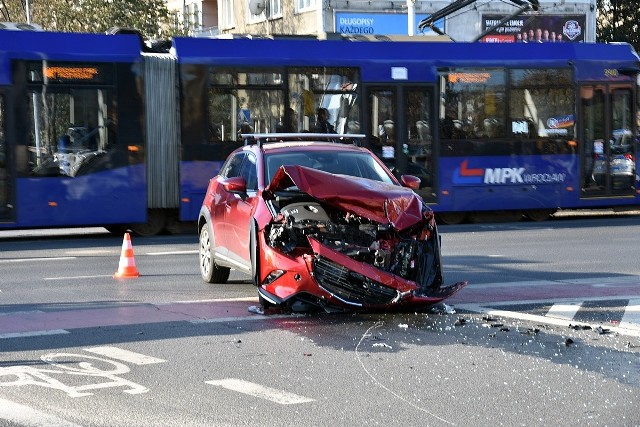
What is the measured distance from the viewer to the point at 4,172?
20.8 meters

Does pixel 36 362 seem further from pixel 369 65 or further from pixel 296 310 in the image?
pixel 369 65

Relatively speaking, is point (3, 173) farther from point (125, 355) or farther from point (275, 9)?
point (275, 9)

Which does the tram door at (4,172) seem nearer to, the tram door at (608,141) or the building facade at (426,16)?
the tram door at (608,141)

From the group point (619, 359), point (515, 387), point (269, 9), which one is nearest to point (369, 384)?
point (515, 387)

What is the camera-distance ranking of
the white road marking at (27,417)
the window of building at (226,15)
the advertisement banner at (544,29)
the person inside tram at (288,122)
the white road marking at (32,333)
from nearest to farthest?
1. the white road marking at (27,417)
2. the white road marking at (32,333)
3. the person inside tram at (288,122)
4. the advertisement banner at (544,29)
5. the window of building at (226,15)

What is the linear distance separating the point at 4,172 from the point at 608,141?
1238 centimetres

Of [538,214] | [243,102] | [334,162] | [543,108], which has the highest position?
[243,102]

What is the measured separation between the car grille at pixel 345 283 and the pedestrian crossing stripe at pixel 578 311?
1132mm

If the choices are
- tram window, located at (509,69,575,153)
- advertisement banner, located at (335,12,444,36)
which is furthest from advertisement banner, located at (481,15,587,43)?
tram window, located at (509,69,575,153)

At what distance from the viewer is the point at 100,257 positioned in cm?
1784

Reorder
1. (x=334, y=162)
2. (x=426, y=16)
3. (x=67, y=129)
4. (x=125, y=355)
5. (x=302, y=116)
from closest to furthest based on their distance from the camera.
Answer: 1. (x=125, y=355)
2. (x=334, y=162)
3. (x=67, y=129)
4. (x=302, y=116)
5. (x=426, y=16)

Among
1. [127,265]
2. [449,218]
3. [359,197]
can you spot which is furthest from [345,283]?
[449,218]

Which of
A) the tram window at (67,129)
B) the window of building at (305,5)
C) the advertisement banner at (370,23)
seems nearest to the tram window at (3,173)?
the tram window at (67,129)

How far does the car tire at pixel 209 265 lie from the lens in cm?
1393
